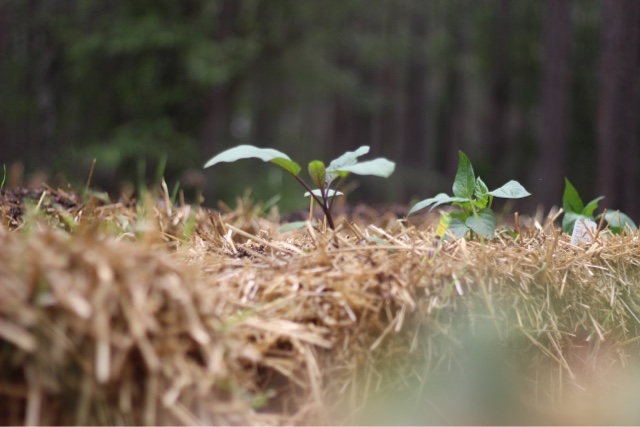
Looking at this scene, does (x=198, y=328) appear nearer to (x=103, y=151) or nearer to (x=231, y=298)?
(x=231, y=298)

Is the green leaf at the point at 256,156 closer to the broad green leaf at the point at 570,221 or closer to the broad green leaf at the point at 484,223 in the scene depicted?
the broad green leaf at the point at 484,223

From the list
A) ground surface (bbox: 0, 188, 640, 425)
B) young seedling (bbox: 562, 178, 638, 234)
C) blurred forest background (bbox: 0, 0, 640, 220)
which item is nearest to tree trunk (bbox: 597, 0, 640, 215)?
blurred forest background (bbox: 0, 0, 640, 220)

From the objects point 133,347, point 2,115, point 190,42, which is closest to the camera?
point 133,347

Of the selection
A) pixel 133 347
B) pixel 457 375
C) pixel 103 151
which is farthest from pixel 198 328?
pixel 103 151

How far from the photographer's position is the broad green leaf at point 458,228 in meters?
1.17

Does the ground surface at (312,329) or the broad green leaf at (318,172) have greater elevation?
the broad green leaf at (318,172)

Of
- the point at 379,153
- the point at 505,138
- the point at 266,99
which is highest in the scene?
the point at 266,99

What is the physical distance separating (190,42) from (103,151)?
1.98m

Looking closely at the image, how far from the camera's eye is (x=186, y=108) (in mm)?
8625

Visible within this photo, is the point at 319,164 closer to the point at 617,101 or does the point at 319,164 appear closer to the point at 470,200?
the point at 470,200

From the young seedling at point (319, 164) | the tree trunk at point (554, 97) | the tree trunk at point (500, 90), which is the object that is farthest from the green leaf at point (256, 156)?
the tree trunk at point (500, 90)

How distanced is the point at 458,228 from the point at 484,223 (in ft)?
0.18

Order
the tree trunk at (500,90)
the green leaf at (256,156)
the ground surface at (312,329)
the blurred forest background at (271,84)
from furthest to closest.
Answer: the tree trunk at (500,90), the blurred forest background at (271,84), the green leaf at (256,156), the ground surface at (312,329)

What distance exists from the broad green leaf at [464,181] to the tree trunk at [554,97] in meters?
7.03
